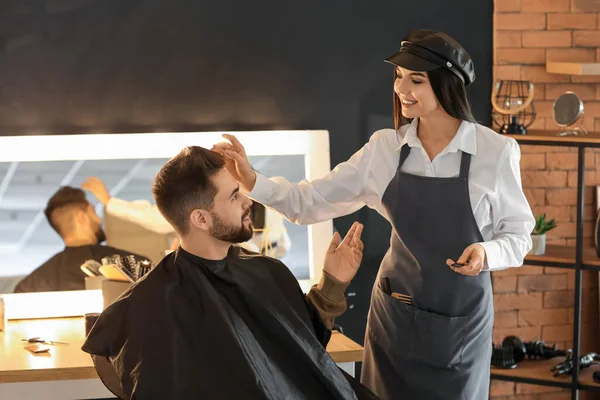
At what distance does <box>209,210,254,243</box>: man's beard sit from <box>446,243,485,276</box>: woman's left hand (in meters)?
0.55

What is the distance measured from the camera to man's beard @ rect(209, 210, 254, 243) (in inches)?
100

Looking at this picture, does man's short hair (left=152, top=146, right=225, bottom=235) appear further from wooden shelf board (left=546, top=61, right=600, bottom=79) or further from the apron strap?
wooden shelf board (left=546, top=61, right=600, bottom=79)

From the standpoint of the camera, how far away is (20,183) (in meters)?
3.43

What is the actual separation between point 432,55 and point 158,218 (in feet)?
4.42

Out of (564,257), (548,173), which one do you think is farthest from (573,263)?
(548,173)

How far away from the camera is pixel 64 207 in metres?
3.47

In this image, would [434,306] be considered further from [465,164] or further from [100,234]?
[100,234]

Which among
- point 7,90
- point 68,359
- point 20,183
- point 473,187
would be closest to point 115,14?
point 7,90

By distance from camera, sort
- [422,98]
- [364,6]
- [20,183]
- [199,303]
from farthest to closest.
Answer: [364,6] → [20,183] → [422,98] → [199,303]

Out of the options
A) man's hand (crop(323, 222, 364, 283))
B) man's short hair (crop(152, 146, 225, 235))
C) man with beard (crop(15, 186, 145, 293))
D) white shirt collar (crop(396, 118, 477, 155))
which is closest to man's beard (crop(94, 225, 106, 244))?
man with beard (crop(15, 186, 145, 293))

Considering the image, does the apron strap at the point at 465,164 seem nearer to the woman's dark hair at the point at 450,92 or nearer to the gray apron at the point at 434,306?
the gray apron at the point at 434,306

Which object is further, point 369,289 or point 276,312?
point 369,289

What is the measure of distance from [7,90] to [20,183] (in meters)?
0.34

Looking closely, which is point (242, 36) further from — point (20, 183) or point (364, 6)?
point (20, 183)
